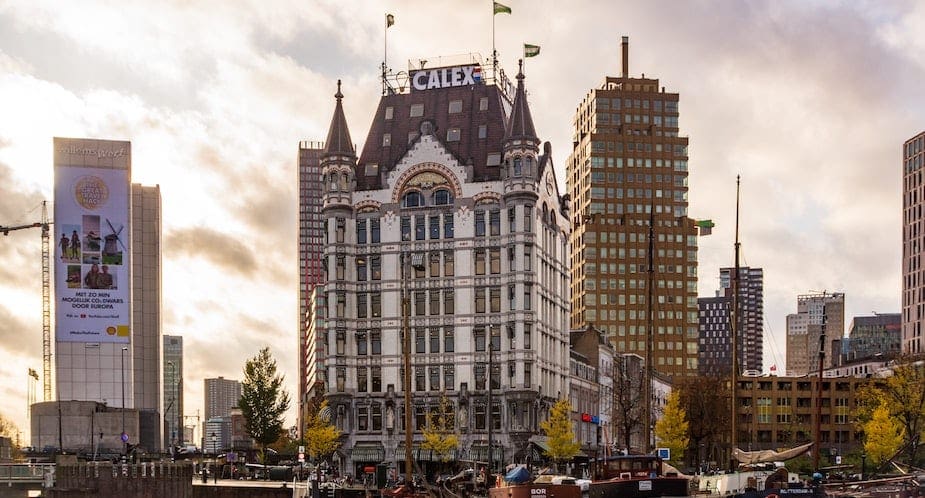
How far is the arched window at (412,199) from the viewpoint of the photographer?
129 meters

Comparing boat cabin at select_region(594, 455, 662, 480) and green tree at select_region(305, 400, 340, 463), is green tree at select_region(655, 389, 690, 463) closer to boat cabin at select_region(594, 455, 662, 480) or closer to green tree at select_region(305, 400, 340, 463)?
green tree at select_region(305, 400, 340, 463)

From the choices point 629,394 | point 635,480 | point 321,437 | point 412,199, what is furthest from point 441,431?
point 635,480

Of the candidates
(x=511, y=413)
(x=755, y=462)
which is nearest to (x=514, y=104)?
(x=511, y=413)

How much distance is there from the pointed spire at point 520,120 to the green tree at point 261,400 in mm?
33413

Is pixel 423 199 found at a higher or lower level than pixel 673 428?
higher

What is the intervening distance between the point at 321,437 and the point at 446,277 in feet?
66.4

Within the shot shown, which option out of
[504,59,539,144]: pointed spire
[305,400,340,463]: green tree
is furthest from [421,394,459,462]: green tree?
[504,59,539,144]: pointed spire

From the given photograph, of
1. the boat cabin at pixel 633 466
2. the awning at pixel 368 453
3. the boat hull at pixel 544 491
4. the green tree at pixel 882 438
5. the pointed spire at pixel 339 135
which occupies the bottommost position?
the awning at pixel 368 453

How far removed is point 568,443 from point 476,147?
105 feet

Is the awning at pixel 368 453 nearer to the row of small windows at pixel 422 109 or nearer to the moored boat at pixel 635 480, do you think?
the row of small windows at pixel 422 109

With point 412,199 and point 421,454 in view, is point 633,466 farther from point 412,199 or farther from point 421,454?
point 412,199

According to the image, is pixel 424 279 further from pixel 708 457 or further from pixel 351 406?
pixel 708 457

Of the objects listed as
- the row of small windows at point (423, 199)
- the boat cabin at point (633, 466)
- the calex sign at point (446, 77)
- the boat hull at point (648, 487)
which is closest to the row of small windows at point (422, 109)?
the calex sign at point (446, 77)

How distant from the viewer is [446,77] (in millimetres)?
136625
